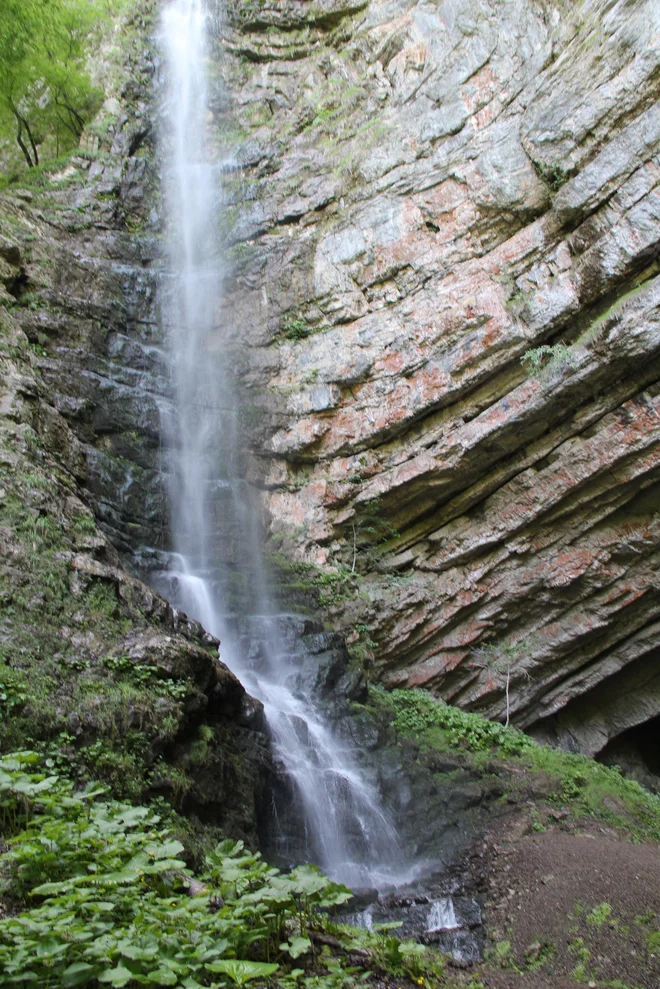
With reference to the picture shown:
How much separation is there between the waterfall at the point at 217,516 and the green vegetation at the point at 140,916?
3.90 meters

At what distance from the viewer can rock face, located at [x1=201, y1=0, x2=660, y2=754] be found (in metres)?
10.2

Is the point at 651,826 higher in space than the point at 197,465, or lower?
lower

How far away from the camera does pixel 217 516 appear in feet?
39.3

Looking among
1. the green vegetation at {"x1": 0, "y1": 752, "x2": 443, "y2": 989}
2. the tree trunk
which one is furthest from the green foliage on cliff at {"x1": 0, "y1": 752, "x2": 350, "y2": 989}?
the tree trunk

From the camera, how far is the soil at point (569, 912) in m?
4.39

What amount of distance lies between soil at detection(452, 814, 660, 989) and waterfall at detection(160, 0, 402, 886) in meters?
1.53

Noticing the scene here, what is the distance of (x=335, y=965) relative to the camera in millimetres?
3131

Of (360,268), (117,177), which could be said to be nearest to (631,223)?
(360,268)

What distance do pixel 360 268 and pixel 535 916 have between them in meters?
11.2

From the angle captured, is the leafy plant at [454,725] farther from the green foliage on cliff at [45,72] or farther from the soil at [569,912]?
the green foliage on cliff at [45,72]

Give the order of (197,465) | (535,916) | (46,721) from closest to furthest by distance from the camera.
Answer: (46,721), (535,916), (197,465)

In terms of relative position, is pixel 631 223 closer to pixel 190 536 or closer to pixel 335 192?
pixel 335 192

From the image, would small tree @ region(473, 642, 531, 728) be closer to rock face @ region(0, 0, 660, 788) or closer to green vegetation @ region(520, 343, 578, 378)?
rock face @ region(0, 0, 660, 788)

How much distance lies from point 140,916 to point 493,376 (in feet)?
32.5
